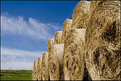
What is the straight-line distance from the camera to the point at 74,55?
313cm

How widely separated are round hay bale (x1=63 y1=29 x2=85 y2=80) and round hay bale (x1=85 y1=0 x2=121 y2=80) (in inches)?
8.5

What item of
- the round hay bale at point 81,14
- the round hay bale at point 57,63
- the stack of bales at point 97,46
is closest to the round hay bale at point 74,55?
the stack of bales at point 97,46

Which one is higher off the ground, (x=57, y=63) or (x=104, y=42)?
(x=104, y=42)

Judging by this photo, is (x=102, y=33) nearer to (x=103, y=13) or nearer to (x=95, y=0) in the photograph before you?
(x=103, y=13)

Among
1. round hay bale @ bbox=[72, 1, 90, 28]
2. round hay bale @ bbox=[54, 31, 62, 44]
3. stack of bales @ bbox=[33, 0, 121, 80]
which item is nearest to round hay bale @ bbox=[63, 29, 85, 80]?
stack of bales @ bbox=[33, 0, 121, 80]

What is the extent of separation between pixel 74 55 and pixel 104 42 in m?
0.87

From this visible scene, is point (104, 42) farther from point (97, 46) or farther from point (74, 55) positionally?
point (74, 55)

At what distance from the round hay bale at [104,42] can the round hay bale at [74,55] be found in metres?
0.22

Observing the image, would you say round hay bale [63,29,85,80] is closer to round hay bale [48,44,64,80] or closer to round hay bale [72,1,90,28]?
round hay bale [48,44,64,80]

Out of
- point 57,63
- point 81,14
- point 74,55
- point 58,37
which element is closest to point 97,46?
point 74,55

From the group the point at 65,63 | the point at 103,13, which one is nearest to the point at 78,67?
the point at 65,63

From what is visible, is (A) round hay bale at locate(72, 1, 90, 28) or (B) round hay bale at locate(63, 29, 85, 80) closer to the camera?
(B) round hay bale at locate(63, 29, 85, 80)

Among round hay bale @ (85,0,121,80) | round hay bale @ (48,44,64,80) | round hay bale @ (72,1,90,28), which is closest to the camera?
round hay bale @ (85,0,121,80)

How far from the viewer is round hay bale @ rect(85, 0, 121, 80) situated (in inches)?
85.3
